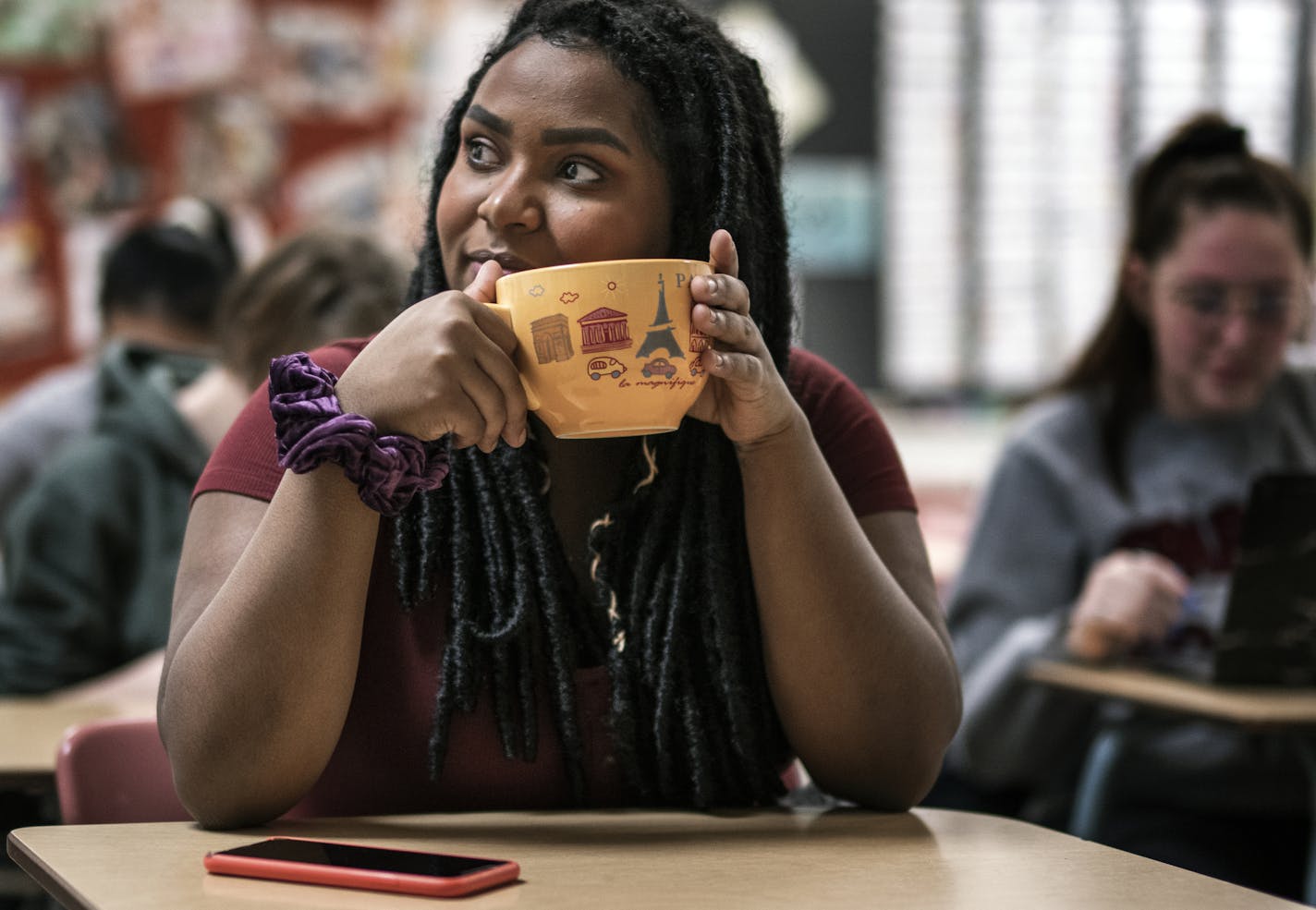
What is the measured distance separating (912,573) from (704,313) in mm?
363

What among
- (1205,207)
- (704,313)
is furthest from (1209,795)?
(704,313)

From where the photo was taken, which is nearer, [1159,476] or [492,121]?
[492,121]

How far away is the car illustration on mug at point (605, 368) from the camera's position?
893mm

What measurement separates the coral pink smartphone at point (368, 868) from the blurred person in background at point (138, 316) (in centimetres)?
208

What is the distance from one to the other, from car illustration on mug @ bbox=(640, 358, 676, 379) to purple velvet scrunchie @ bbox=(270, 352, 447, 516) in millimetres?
153

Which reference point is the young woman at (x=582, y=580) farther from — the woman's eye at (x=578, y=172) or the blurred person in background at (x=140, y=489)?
the blurred person in background at (x=140, y=489)

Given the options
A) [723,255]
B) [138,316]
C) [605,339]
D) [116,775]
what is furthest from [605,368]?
[138,316]

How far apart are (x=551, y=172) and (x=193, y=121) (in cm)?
307

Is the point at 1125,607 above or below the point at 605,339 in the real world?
below

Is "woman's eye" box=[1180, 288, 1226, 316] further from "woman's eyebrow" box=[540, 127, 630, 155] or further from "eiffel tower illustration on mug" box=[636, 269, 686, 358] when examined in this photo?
"eiffel tower illustration on mug" box=[636, 269, 686, 358]

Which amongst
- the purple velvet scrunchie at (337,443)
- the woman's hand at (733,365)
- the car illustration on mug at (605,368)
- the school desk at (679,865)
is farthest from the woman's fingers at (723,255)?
the school desk at (679,865)

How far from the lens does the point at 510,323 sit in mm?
919

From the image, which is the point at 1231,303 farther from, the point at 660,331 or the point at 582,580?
the point at 660,331

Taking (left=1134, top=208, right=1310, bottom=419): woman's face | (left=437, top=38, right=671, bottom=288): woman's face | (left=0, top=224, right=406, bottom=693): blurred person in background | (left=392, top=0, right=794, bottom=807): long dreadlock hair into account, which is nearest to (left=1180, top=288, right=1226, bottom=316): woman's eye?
(left=1134, top=208, right=1310, bottom=419): woman's face
